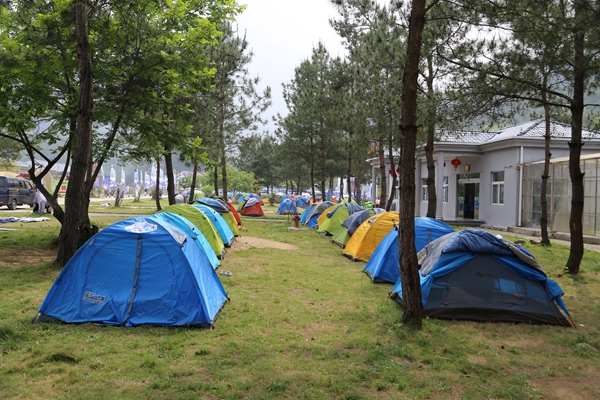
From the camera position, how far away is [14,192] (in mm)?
26312

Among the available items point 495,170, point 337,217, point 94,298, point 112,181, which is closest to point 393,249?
point 94,298

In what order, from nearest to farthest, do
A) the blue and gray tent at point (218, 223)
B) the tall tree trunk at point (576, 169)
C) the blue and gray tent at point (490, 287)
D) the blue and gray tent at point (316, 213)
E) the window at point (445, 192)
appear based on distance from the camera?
the blue and gray tent at point (490, 287) < the tall tree trunk at point (576, 169) < the blue and gray tent at point (218, 223) < the blue and gray tent at point (316, 213) < the window at point (445, 192)

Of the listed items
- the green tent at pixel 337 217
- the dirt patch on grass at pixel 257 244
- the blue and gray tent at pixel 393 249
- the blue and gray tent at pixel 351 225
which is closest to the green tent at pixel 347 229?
the blue and gray tent at pixel 351 225

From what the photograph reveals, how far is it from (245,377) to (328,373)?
0.87m

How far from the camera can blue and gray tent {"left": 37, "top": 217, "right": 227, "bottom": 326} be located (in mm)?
6047

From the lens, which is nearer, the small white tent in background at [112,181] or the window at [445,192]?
the window at [445,192]

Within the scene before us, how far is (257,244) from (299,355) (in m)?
9.98

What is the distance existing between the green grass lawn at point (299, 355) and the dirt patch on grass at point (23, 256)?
239cm

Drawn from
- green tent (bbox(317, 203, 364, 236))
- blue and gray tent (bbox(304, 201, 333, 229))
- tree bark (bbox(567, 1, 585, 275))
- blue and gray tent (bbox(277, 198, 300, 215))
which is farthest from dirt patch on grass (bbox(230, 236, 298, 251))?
blue and gray tent (bbox(277, 198, 300, 215))

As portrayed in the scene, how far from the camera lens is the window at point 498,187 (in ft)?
70.5

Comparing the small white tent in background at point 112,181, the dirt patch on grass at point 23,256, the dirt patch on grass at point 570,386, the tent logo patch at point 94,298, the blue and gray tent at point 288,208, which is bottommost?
the dirt patch on grass at point 570,386

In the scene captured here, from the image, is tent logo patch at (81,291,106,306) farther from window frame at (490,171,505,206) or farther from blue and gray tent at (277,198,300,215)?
blue and gray tent at (277,198,300,215)

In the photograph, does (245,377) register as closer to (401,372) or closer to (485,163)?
(401,372)

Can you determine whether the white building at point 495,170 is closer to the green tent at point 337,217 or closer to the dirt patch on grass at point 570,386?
the green tent at point 337,217
